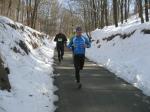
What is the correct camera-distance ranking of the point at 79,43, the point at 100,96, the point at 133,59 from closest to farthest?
the point at 100,96 → the point at 79,43 → the point at 133,59

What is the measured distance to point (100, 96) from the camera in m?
10.6

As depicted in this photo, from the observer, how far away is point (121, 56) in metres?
20.7

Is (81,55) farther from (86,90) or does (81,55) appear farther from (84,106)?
(84,106)

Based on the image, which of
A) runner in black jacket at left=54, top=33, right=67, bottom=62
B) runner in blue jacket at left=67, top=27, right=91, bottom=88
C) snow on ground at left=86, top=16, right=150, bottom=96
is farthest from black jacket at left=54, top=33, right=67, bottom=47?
runner in blue jacket at left=67, top=27, right=91, bottom=88

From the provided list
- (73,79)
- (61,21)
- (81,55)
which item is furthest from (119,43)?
(61,21)

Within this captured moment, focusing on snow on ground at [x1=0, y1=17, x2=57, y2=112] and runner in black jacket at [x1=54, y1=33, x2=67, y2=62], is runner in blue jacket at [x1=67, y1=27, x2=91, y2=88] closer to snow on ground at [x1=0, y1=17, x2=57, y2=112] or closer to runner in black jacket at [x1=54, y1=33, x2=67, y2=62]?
snow on ground at [x1=0, y1=17, x2=57, y2=112]

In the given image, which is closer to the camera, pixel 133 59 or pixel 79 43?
pixel 79 43

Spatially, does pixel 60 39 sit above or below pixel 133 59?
above

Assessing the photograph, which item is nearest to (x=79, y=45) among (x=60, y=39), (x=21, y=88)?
(x=21, y=88)

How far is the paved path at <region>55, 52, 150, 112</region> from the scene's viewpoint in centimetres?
904

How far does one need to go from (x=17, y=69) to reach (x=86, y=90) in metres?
2.45

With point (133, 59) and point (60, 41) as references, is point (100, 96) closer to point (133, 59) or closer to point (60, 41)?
point (133, 59)

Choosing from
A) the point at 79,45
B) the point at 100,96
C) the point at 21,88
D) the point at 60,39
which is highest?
the point at 60,39

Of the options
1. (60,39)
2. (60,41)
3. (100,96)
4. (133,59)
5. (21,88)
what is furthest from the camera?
(60,41)
